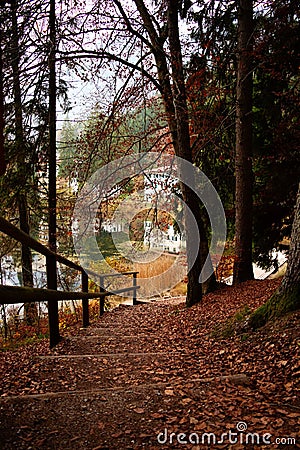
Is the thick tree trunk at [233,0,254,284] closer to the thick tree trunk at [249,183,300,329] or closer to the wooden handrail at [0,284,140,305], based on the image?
the thick tree trunk at [249,183,300,329]

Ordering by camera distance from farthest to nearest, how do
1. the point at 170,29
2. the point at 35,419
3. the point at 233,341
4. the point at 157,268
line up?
the point at 157,268 < the point at 170,29 < the point at 233,341 < the point at 35,419

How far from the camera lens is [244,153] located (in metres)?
8.56

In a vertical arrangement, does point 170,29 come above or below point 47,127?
above

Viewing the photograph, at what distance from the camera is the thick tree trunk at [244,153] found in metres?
7.99

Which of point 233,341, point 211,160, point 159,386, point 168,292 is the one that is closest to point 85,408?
point 159,386

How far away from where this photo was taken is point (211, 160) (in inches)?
364

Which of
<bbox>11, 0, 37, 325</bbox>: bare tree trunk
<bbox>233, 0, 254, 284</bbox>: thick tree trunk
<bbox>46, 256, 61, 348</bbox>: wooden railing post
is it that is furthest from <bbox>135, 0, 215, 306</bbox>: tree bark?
<bbox>46, 256, 61, 348</bbox>: wooden railing post

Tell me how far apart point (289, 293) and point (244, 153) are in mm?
5148

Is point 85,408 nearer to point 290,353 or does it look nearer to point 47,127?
point 290,353

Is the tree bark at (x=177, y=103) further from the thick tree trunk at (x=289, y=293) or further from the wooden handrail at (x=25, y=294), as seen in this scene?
the wooden handrail at (x=25, y=294)

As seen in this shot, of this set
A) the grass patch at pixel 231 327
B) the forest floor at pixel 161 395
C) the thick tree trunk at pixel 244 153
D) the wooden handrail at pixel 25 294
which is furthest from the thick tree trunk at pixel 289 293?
the thick tree trunk at pixel 244 153

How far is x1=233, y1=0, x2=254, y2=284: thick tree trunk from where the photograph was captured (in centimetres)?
799

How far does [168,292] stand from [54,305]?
11499mm

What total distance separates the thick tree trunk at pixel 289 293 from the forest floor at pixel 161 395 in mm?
131
